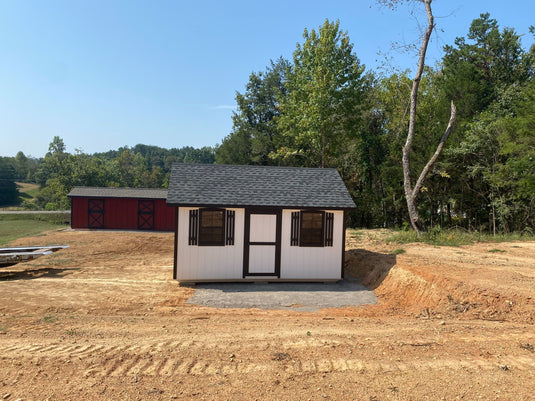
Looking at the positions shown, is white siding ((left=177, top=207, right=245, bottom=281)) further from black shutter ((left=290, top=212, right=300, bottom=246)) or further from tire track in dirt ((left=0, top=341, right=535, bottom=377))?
tire track in dirt ((left=0, top=341, right=535, bottom=377))

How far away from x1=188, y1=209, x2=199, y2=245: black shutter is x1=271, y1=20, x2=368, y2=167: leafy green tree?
15.7m

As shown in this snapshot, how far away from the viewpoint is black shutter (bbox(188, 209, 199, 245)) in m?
11.2

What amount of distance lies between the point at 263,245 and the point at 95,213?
19.6m

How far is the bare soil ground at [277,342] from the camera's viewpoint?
433cm

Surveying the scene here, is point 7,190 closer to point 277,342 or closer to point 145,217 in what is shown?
point 145,217

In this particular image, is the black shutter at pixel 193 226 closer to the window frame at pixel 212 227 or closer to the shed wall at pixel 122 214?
the window frame at pixel 212 227

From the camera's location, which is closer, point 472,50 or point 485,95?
point 485,95

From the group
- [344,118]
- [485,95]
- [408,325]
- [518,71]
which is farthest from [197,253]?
[518,71]

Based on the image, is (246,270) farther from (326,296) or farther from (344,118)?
(344,118)

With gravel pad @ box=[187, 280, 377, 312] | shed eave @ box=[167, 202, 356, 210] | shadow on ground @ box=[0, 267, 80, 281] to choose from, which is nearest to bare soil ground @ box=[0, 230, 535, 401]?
gravel pad @ box=[187, 280, 377, 312]

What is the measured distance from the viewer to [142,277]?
1203cm

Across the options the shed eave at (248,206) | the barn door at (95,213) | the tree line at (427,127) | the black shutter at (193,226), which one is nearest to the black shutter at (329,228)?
the shed eave at (248,206)

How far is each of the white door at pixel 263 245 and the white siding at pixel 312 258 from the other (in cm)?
26

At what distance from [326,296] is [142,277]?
610 centimetres
